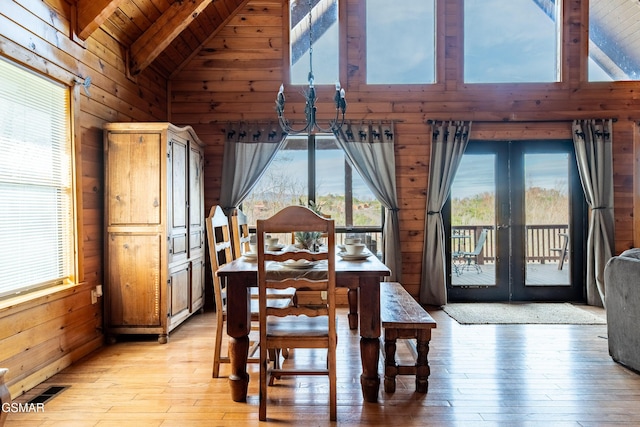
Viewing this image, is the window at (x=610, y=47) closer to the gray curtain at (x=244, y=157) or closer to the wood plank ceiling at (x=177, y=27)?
the wood plank ceiling at (x=177, y=27)

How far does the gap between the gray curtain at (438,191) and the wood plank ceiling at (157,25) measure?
285cm

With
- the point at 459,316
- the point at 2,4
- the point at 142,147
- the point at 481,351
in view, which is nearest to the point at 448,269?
the point at 459,316

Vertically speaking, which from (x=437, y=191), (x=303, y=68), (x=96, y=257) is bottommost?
(x=96, y=257)

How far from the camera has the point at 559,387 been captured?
2506 millimetres

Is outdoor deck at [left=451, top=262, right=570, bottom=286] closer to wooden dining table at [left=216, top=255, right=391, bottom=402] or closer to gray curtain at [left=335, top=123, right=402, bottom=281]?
gray curtain at [left=335, top=123, right=402, bottom=281]

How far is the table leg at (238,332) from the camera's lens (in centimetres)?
227

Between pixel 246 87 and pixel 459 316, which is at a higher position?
pixel 246 87

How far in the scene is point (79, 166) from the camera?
10.1 ft

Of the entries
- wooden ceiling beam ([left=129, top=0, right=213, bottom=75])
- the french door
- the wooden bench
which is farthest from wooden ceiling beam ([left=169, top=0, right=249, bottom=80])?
the wooden bench

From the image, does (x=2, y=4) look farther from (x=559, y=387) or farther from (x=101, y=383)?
(x=559, y=387)

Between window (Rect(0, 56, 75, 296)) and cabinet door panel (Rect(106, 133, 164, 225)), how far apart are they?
41 cm

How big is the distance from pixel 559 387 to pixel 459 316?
1.64 m

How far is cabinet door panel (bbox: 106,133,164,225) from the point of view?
3.41 metres

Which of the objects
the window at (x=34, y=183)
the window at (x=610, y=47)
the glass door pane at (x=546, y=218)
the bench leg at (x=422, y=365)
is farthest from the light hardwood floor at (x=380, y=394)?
the window at (x=610, y=47)
